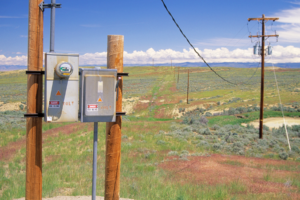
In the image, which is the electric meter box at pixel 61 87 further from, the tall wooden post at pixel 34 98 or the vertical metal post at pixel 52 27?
the vertical metal post at pixel 52 27

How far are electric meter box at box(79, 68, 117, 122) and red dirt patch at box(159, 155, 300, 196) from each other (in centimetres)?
467

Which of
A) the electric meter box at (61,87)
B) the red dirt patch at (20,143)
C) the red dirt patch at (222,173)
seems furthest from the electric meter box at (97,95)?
the red dirt patch at (20,143)

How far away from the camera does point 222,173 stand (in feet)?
28.8

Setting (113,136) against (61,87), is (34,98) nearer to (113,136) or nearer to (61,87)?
(61,87)

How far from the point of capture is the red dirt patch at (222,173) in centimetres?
737

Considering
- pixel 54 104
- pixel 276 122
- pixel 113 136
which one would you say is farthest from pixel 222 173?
pixel 276 122

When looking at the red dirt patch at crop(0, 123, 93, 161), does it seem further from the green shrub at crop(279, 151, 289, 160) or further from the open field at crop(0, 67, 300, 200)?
the green shrub at crop(279, 151, 289, 160)

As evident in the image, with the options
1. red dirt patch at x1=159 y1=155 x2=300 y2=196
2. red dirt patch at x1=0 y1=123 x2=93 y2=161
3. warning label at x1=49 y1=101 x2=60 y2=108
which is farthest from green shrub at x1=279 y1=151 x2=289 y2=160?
warning label at x1=49 y1=101 x2=60 y2=108

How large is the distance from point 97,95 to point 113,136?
2.24ft

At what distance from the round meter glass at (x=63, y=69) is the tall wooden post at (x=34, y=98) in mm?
328

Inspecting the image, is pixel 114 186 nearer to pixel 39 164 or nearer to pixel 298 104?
pixel 39 164

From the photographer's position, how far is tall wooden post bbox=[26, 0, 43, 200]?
3.46 metres

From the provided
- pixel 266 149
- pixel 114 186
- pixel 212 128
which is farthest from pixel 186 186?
pixel 212 128

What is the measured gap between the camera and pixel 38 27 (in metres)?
3.49
